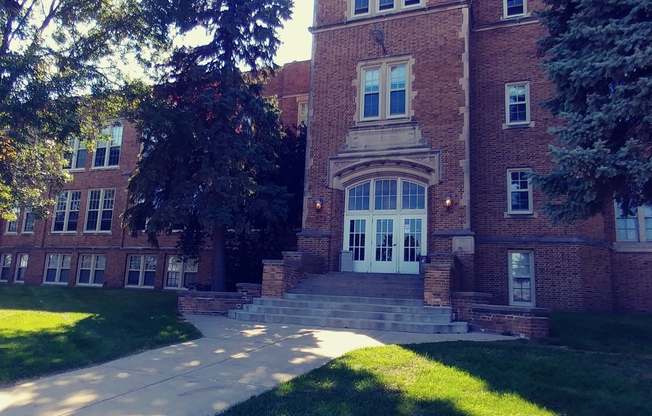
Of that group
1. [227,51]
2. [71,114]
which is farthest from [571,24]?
[71,114]

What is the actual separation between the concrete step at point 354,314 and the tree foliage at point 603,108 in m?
3.59

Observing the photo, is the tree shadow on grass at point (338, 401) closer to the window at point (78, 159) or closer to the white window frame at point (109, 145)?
the white window frame at point (109, 145)

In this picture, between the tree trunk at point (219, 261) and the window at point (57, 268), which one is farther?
the window at point (57, 268)

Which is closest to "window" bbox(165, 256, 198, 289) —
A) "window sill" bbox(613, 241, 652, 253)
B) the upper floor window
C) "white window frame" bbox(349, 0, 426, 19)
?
"white window frame" bbox(349, 0, 426, 19)

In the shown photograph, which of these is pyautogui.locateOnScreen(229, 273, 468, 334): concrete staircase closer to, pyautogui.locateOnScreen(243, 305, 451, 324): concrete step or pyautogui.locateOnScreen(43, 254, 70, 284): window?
pyautogui.locateOnScreen(243, 305, 451, 324): concrete step

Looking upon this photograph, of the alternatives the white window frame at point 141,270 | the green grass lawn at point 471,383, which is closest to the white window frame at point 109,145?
the white window frame at point 141,270

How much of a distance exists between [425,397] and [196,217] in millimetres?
11735

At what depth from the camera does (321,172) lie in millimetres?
16547

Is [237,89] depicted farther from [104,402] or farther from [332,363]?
[104,402]

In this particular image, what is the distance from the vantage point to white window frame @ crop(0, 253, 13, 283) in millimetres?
25906

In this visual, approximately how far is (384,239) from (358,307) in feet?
14.7

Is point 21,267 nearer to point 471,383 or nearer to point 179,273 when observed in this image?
point 179,273

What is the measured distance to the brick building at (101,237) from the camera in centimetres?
2214

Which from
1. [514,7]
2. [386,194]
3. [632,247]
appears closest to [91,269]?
[386,194]
